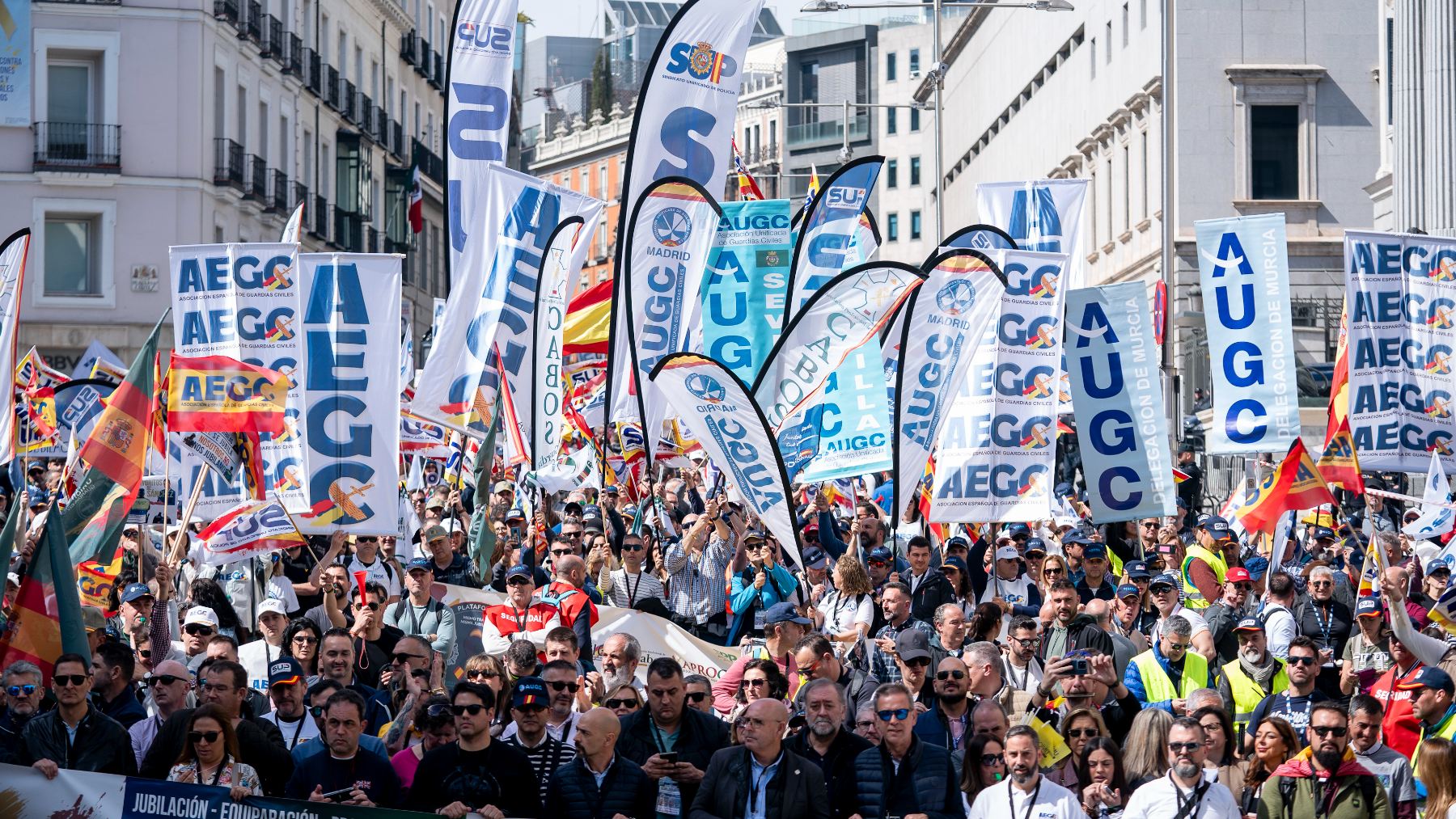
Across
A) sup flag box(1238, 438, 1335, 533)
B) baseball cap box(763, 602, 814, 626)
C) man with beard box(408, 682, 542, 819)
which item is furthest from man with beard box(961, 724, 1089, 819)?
sup flag box(1238, 438, 1335, 533)

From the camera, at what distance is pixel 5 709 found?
1033 cm

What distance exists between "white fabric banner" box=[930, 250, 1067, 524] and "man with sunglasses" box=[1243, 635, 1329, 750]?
4558 mm

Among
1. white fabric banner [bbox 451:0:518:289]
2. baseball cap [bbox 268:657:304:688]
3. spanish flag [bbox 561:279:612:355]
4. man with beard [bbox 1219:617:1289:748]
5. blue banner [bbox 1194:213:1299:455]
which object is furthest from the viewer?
spanish flag [bbox 561:279:612:355]

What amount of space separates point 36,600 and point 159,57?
34444 mm

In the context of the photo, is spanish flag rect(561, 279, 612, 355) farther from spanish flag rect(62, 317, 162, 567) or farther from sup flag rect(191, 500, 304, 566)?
sup flag rect(191, 500, 304, 566)

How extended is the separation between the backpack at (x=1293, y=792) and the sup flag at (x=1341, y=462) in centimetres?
673

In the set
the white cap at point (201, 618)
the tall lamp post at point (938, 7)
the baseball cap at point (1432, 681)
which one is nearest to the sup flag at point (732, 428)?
the white cap at point (201, 618)

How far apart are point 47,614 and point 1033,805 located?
4757 millimetres

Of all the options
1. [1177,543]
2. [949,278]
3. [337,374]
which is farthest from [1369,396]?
[337,374]

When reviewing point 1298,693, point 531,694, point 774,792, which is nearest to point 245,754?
point 531,694

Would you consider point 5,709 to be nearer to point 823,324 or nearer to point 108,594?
point 108,594

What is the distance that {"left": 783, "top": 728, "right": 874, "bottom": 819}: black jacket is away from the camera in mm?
9383

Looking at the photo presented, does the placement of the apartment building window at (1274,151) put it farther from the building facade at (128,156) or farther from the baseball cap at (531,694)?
the baseball cap at (531,694)

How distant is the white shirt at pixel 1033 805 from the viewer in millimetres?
9094
